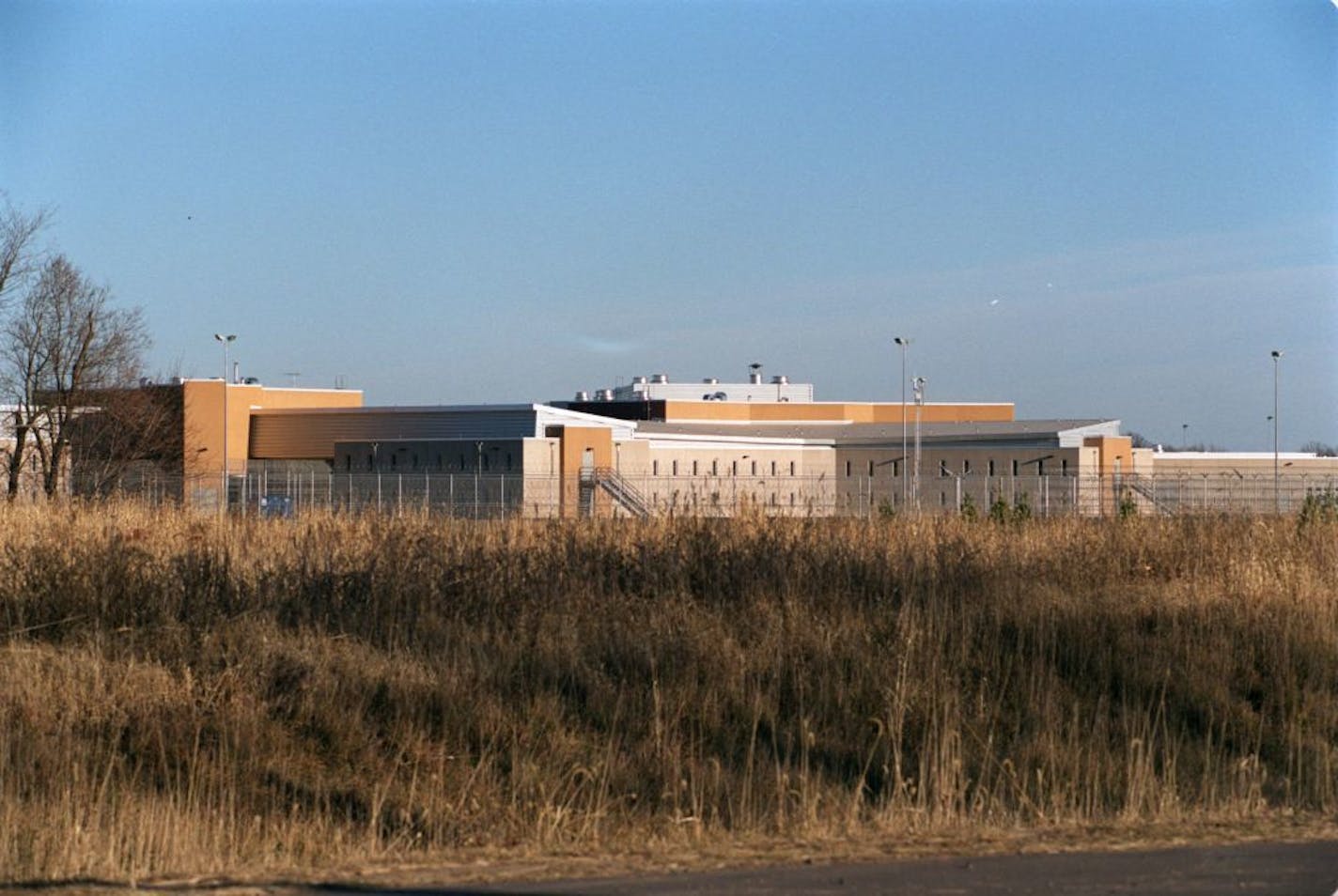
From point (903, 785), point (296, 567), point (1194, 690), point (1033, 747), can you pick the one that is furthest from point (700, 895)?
point (296, 567)

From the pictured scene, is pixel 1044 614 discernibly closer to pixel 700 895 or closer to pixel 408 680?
pixel 408 680

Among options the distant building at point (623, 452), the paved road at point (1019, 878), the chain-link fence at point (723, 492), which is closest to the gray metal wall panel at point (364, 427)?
the distant building at point (623, 452)

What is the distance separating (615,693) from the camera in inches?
516

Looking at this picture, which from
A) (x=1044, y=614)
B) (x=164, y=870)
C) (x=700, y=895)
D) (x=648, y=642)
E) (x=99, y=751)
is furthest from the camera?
(x=1044, y=614)

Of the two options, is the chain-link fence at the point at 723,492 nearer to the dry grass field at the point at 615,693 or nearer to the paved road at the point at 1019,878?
the dry grass field at the point at 615,693

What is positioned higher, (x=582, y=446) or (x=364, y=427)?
(x=364, y=427)

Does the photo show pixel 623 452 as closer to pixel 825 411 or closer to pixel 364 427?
pixel 364 427

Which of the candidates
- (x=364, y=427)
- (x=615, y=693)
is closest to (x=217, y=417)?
(x=364, y=427)

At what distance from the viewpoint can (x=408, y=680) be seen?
42.9 ft

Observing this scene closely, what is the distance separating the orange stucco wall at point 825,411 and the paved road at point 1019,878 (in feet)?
293

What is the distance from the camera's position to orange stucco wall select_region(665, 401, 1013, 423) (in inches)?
4021

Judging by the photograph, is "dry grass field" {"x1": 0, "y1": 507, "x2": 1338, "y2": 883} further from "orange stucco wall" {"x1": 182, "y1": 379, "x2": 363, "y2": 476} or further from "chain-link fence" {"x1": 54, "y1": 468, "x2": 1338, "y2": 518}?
"orange stucco wall" {"x1": 182, "y1": 379, "x2": 363, "y2": 476}

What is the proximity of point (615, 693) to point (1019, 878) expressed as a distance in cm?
533

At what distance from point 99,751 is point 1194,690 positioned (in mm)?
9456
